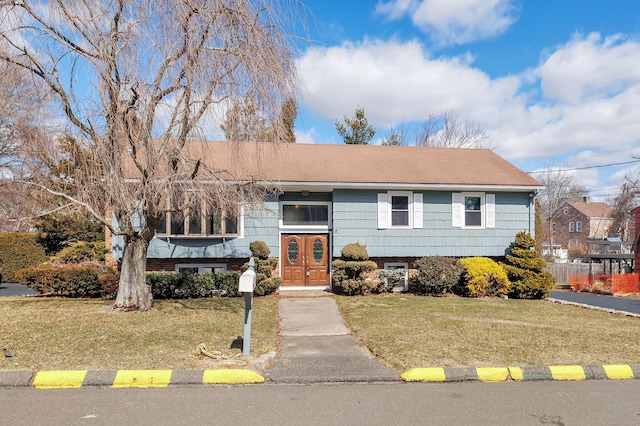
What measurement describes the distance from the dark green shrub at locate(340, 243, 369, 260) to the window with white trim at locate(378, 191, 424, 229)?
156 centimetres

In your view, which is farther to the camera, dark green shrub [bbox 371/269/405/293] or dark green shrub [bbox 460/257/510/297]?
dark green shrub [bbox 371/269/405/293]

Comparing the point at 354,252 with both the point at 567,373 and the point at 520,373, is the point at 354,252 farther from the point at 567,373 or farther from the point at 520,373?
the point at 567,373

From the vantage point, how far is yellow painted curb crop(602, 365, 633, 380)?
6.14 meters

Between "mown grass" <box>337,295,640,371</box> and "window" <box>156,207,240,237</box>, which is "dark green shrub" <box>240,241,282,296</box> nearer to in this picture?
"window" <box>156,207,240,237</box>

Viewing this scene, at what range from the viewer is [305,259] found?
15.1 m

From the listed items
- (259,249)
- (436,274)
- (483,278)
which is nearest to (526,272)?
(483,278)

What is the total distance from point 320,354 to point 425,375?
72.4 inches

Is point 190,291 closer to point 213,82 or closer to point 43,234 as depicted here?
point 213,82

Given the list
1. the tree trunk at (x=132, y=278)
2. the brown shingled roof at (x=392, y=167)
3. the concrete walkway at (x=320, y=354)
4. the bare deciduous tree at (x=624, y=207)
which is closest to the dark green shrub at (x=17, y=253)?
the brown shingled roof at (x=392, y=167)

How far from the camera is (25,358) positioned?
6.16 m

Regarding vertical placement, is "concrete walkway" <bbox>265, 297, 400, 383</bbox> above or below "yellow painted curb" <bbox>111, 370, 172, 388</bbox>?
below

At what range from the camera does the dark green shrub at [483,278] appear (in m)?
14.3

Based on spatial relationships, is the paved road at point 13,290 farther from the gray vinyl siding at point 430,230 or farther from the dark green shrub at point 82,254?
the gray vinyl siding at point 430,230

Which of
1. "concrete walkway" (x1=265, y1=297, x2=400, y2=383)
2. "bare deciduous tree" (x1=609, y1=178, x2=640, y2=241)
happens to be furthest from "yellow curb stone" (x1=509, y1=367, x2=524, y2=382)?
"bare deciduous tree" (x1=609, y1=178, x2=640, y2=241)
